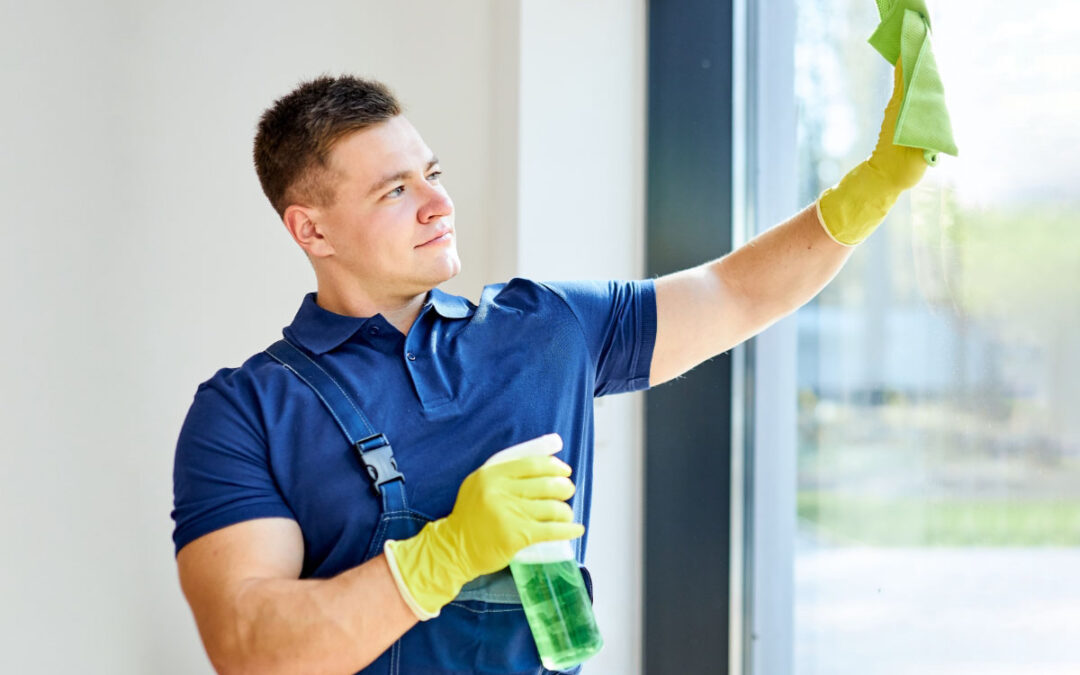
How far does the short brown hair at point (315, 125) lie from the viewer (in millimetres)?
1496

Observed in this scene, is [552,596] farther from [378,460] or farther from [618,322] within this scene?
[618,322]

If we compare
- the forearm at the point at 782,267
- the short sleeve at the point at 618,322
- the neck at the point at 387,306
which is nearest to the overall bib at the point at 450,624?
the neck at the point at 387,306

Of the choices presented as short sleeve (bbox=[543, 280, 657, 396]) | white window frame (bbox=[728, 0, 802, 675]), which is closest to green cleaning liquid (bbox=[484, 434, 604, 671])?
short sleeve (bbox=[543, 280, 657, 396])

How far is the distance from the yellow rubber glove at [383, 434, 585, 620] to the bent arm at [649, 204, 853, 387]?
38 centimetres

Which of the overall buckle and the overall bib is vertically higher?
the overall buckle

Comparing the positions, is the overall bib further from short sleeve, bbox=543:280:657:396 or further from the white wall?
the white wall

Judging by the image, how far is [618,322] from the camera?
154 cm

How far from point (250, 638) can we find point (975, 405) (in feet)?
3.24

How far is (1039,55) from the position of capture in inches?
51.5

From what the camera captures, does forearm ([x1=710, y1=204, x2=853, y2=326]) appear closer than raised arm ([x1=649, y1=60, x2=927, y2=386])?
No

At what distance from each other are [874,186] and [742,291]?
25 cm

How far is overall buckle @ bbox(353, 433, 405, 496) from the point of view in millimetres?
1320

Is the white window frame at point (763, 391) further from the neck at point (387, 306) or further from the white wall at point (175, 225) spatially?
the neck at point (387, 306)

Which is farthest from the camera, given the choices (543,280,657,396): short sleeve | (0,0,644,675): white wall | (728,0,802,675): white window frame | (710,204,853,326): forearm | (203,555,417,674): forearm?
(0,0,644,675): white wall
